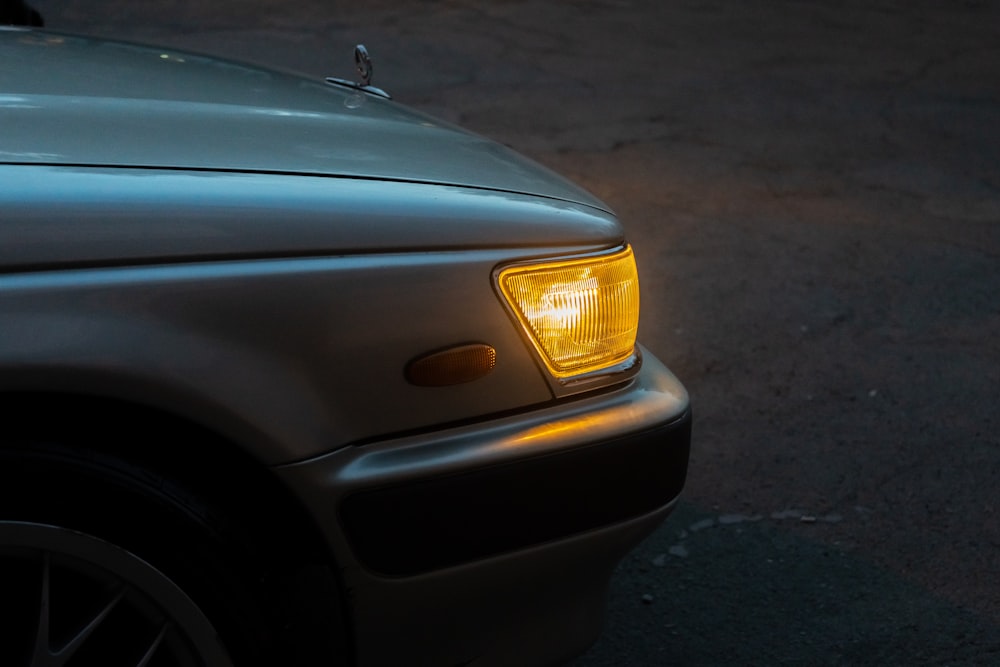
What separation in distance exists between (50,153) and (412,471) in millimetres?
671

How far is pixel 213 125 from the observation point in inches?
70.9

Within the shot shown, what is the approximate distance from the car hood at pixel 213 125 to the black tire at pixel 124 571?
0.44 m

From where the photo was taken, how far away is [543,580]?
5.92ft

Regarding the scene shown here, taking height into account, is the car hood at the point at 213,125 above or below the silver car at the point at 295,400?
above

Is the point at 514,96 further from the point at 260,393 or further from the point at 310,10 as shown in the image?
the point at 260,393

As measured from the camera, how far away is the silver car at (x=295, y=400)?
146cm

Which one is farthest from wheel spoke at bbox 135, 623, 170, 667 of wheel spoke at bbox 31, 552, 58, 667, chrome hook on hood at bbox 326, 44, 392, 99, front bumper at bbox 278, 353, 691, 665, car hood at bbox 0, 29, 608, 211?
chrome hook on hood at bbox 326, 44, 392, 99

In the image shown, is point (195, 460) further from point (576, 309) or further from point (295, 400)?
point (576, 309)

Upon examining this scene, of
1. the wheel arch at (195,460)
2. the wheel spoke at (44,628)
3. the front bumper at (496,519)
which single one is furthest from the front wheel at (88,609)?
the front bumper at (496,519)

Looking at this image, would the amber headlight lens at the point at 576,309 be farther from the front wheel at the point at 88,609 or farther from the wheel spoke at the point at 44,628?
the wheel spoke at the point at 44,628

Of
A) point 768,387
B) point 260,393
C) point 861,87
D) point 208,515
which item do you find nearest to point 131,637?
point 208,515

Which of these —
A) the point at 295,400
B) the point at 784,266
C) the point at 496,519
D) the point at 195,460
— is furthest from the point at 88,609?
the point at 784,266

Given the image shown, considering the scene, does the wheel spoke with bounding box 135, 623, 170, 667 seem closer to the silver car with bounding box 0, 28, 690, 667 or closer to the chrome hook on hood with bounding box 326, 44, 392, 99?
the silver car with bounding box 0, 28, 690, 667

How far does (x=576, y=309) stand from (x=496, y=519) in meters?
0.36
